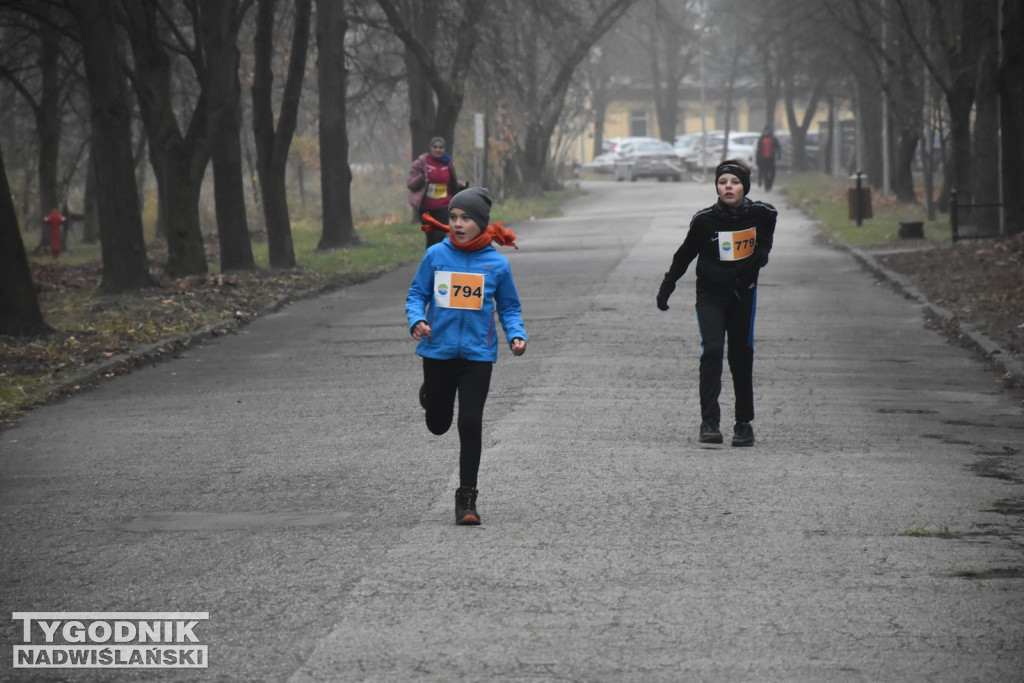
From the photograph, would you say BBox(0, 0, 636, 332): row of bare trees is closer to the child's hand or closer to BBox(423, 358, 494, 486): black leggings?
BBox(423, 358, 494, 486): black leggings

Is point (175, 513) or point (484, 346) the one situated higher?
point (484, 346)

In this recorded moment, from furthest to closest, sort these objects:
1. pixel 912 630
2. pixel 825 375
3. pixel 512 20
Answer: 1. pixel 512 20
2. pixel 825 375
3. pixel 912 630

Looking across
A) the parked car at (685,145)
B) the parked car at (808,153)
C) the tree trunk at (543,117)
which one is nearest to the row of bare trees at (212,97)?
the tree trunk at (543,117)

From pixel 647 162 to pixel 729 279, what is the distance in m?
56.5

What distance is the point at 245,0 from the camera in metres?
24.5

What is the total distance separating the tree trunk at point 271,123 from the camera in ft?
80.3

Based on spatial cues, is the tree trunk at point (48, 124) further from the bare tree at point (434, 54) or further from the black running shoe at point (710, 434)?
the black running shoe at point (710, 434)

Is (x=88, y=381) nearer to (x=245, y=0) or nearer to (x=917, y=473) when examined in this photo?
(x=917, y=473)

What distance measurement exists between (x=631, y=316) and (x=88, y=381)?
6.07 meters

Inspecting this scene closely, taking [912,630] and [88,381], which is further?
[88,381]

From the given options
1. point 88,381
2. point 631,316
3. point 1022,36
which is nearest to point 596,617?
point 88,381

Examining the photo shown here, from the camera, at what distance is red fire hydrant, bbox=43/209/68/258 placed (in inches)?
1384

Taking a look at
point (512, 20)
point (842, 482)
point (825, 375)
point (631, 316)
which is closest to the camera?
point (842, 482)

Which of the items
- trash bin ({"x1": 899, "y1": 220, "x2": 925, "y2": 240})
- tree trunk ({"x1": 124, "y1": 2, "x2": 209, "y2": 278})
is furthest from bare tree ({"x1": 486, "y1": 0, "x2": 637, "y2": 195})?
tree trunk ({"x1": 124, "y1": 2, "x2": 209, "y2": 278})
